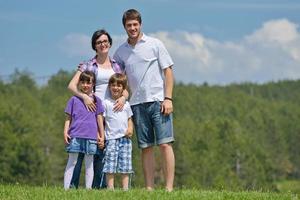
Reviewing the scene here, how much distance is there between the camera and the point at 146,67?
1019 cm

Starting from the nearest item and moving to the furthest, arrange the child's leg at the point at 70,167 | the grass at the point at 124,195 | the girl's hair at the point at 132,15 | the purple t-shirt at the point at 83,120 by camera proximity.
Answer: the grass at the point at 124,195 → the girl's hair at the point at 132,15 → the purple t-shirt at the point at 83,120 → the child's leg at the point at 70,167

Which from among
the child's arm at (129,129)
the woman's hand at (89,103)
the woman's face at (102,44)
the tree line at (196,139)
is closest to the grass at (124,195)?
the child's arm at (129,129)

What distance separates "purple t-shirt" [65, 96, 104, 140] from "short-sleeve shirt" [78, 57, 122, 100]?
128mm

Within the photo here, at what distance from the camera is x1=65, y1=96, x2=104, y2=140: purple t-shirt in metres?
10.3

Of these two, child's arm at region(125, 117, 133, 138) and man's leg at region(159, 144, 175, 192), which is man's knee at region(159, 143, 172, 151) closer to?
man's leg at region(159, 144, 175, 192)

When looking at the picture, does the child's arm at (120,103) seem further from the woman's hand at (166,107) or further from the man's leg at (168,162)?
A: the man's leg at (168,162)

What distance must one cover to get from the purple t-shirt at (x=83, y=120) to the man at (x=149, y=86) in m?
0.56

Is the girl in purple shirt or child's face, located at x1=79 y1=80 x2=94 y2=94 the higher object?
child's face, located at x1=79 y1=80 x2=94 y2=94

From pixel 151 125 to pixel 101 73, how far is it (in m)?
1.00

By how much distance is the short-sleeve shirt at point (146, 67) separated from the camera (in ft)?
33.4

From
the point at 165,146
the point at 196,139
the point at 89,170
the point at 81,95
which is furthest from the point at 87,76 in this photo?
the point at 196,139

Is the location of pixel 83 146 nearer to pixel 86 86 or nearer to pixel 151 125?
pixel 86 86

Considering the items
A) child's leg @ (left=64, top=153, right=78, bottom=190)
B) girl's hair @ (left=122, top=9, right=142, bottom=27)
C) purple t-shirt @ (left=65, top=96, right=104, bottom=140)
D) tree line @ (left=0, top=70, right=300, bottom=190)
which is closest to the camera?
girl's hair @ (left=122, top=9, right=142, bottom=27)

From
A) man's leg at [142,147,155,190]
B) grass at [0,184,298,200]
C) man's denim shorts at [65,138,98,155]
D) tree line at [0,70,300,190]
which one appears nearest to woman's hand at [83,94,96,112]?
man's denim shorts at [65,138,98,155]
